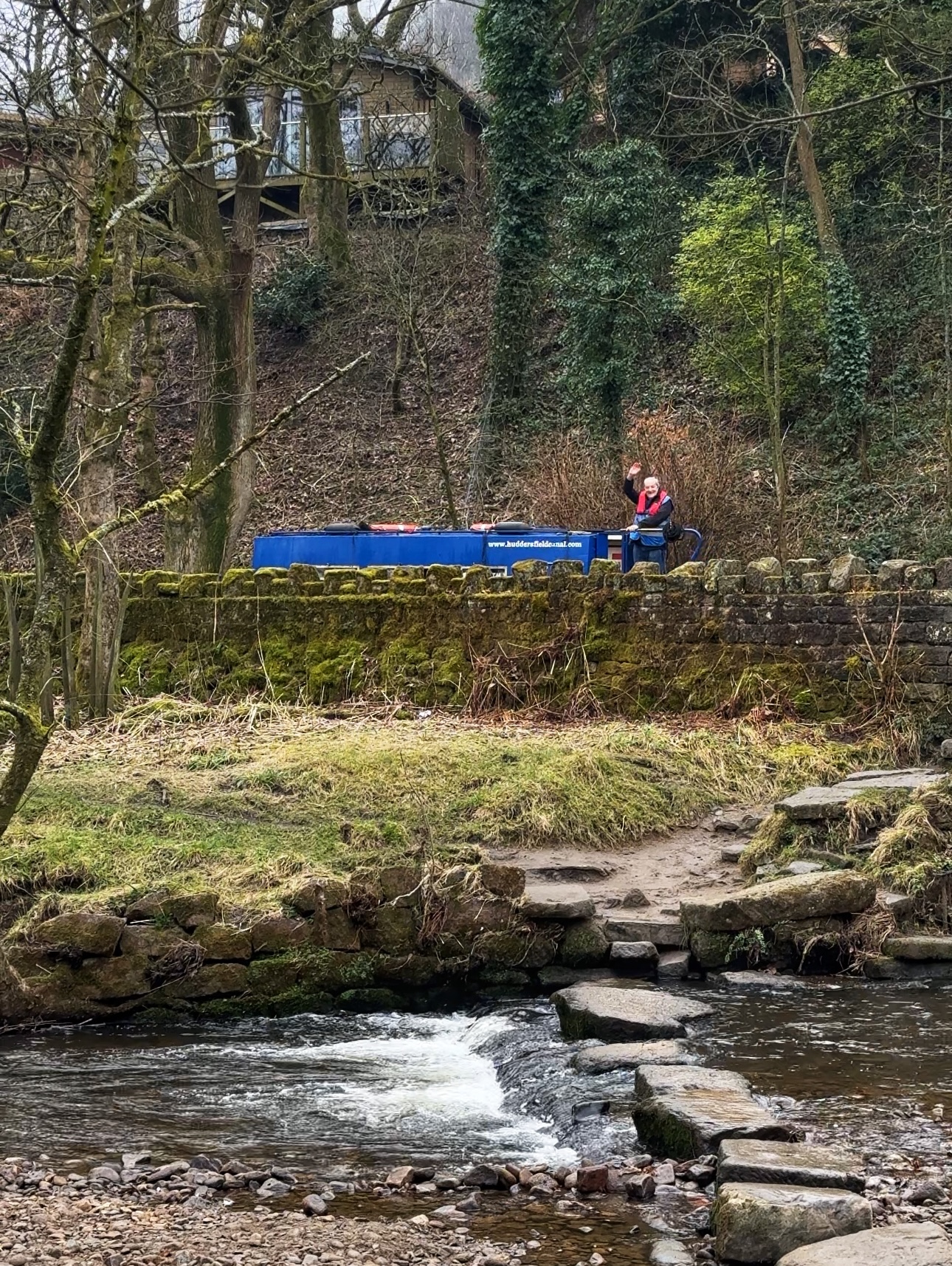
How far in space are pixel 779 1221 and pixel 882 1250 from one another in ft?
1.36

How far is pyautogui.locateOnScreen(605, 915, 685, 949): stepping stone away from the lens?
9.44 meters

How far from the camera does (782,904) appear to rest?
9.29 meters

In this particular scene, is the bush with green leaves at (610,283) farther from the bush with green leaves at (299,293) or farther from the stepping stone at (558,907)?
the stepping stone at (558,907)

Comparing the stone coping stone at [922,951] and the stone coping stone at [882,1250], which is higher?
the stone coping stone at [882,1250]

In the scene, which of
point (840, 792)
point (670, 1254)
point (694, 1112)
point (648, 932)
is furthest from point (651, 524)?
point (670, 1254)

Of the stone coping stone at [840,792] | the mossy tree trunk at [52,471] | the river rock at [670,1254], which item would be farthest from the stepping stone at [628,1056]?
the stone coping stone at [840,792]

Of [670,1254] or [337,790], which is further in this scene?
[337,790]

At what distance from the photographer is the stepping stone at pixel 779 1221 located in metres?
4.82

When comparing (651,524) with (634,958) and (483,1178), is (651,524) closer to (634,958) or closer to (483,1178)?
(634,958)

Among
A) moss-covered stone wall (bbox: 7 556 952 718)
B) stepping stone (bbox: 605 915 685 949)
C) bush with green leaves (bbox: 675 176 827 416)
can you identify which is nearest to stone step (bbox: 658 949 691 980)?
stepping stone (bbox: 605 915 685 949)

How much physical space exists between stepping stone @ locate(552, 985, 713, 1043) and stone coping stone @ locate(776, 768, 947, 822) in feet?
9.10

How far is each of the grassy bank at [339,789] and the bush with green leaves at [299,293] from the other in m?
19.5

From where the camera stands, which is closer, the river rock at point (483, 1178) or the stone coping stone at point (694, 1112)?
the river rock at point (483, 1178)

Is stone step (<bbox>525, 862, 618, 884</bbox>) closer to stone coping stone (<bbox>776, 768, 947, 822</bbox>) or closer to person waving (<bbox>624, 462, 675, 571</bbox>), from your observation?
stone coping stone (<bbox>776, 768, 947, 822</bbox>)
